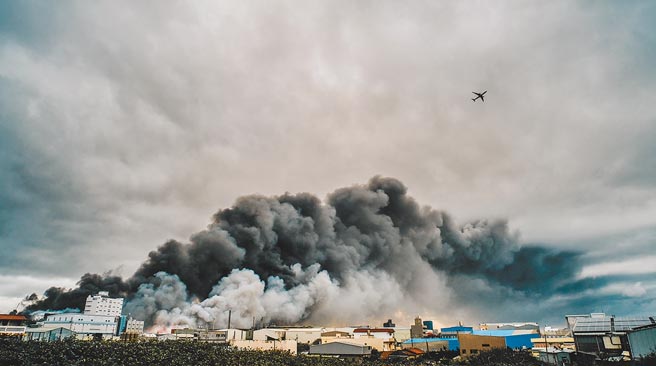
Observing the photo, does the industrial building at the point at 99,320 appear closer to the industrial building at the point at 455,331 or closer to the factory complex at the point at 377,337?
the factory complex at the point at 377,337

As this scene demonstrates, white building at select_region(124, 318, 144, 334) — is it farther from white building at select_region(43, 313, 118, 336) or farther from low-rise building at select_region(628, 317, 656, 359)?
low-rise building at select_region(628, 317, 656, 359)

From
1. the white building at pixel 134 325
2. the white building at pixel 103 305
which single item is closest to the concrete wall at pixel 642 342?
the white building at pixel 134 325

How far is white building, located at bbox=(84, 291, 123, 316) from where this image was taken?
320 feet

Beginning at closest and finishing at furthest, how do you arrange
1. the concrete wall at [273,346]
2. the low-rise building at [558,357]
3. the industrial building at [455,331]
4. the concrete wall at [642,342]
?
the concrete wall at [642,342]
the low-rise building at [558,357]
the concrete wall at [273,346]
the industrial building at [455,331]

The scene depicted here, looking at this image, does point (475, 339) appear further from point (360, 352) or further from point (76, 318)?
point (76, 318)

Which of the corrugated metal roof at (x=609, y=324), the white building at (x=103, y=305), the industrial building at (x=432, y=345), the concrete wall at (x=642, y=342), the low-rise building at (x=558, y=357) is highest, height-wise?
the white building at (x=103, y=305)

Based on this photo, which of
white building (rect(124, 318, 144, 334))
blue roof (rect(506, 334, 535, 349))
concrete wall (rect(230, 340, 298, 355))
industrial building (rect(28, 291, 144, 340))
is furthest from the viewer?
white building (rect(124, 318, 144, 334))

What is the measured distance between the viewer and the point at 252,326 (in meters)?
99.2

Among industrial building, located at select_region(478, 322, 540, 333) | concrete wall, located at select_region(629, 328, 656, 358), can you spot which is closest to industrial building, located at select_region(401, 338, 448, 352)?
concrete wall, located at select_region(629, 328, 656, 358)

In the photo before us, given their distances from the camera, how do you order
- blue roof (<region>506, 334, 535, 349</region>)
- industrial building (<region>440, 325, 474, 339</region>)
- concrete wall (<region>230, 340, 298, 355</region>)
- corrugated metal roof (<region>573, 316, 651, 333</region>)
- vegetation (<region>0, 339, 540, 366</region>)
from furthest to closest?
industrial building (<region>440, 325, 474, 339</region>) < blue roof (<region>506, 334, 535, 349</region>) < concrete wall (<region>230, 340, 298, 355</region>) < corrugated metal roof (<region>573, 316, 651, 333</region>) < vegetation (<region>0, 339, 540, 366</region>)

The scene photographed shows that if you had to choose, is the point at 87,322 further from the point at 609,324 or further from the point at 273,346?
the point at 609,324

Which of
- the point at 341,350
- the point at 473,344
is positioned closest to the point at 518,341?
the point at 473,344

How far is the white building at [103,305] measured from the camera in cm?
9762

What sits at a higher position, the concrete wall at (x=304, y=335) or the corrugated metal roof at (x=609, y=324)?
the corrugated metal roof at (x=609, y=324)
